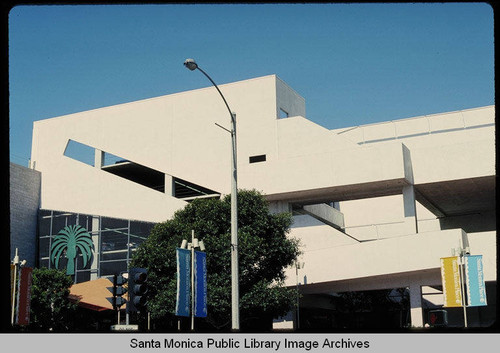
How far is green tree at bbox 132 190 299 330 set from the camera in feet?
94.0

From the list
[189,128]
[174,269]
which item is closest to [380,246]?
[174,269]

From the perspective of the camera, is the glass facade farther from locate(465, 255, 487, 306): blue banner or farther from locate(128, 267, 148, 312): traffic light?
locate(128, 267, 148, 312): traffic light

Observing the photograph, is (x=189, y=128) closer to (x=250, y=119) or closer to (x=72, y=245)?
→ (x=250, y=119)

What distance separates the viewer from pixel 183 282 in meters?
18.2

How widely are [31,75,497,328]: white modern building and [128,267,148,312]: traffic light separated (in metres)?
22.1

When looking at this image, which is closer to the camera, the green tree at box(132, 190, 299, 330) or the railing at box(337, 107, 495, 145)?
the green tree at box(132, 190, 299, 330)

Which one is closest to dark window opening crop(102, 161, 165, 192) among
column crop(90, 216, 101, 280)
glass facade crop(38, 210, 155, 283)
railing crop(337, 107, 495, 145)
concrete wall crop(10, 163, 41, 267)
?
glass facade crop(38, 210, 155, 283)

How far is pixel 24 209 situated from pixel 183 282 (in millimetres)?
34547

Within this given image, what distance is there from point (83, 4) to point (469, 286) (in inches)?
1003

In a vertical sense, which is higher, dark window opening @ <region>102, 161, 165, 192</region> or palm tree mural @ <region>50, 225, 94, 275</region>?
dark window opening @ <region>102, 161, 165, 192</region>

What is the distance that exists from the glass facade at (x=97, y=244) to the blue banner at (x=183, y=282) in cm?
2536

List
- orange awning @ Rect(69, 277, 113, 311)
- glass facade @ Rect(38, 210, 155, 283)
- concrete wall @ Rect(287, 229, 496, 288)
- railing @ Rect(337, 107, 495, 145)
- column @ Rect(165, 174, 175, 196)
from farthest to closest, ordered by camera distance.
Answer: railing @ Rect(337, 107, 495, 145), glass facade @ Rect(38, 210, 155, 283), column @ Rect(165, 174, 175, 196), orange awning @ Rect(69, 277, 113, 311), concrete wall @ Rect(287, 229, 496, 288)

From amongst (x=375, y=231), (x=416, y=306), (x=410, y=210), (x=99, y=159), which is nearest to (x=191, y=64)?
(x=416, y=306)

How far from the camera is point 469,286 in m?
26.3
